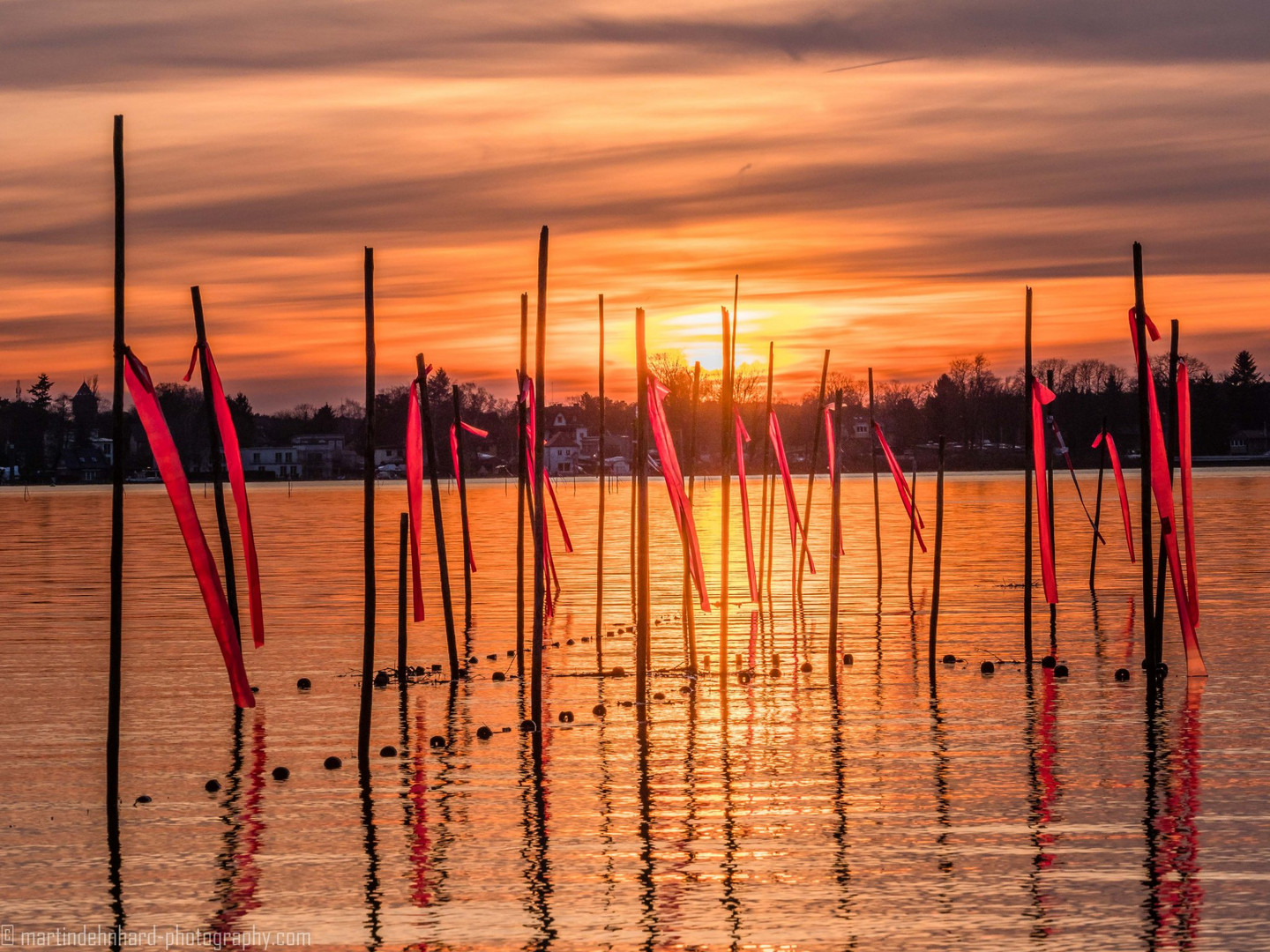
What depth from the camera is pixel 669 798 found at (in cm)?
1842

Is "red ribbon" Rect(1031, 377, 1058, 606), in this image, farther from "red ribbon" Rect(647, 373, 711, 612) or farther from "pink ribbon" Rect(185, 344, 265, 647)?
"pink ribbon" Rect(185, 344, 265, 647)

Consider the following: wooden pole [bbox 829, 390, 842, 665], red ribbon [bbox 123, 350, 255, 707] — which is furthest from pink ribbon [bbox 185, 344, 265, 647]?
wooden pole [bbox 829, 390, 842, 665]

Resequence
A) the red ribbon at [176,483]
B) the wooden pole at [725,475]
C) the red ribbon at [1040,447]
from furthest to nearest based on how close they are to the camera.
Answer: the wooden pole at [725,475], the red ribbon at [1040,447], the red ribbon at [176,483]

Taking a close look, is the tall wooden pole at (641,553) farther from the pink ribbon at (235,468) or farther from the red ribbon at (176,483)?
the red ribbon at (176,483)

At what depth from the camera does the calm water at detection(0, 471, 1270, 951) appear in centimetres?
1388

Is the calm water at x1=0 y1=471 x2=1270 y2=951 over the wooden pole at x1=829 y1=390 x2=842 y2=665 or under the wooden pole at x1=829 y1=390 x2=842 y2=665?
under

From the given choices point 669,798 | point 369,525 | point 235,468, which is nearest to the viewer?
point 669,798

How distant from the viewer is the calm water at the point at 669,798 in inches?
547

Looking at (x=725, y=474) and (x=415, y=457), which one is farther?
(x=725, y=474)

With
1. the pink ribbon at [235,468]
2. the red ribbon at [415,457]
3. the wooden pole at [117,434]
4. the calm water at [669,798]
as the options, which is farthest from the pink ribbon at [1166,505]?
the wooden pole at [117,434]

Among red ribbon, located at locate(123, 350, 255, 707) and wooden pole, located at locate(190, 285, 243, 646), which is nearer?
red ribbon, located at locate(123, 350, 255, 707)

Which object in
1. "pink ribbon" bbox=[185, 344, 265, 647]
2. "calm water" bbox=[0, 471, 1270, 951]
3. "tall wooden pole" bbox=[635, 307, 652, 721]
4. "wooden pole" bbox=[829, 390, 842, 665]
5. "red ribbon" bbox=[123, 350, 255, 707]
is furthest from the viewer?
"wooden pole" bbox=[829, 390, 842, 665]

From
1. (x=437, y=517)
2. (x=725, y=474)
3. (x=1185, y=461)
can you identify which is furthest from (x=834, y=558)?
(x=437, y=517)

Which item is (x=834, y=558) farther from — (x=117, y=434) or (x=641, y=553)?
(x=117, y=434)
